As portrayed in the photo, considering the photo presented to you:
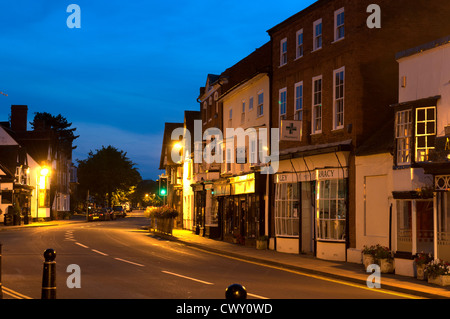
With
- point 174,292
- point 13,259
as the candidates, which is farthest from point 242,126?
point 174,292

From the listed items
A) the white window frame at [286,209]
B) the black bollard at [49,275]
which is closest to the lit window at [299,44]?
the white window frame at [286,209]

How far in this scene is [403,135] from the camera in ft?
67.9

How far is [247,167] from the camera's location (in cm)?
3609

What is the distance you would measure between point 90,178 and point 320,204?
292ft

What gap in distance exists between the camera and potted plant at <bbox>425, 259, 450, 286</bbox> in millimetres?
17328

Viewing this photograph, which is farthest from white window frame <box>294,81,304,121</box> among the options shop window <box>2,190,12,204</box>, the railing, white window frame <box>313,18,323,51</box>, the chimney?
the chimney

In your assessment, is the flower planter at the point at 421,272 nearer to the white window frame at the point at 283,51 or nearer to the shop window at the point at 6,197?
the white window frame at the point at 283,51

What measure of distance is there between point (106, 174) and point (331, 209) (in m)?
87.4

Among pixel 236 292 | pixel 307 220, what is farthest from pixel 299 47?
pixel 236 292

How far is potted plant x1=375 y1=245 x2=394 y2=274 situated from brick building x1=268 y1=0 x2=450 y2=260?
3229 millimetres

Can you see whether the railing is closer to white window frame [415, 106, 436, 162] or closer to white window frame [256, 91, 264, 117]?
white window frame [256, 91, 264, 117]
